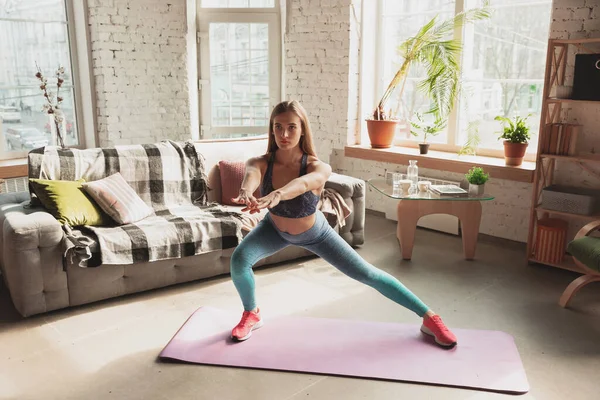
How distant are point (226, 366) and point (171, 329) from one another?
1.75 ft

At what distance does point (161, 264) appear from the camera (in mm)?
3508

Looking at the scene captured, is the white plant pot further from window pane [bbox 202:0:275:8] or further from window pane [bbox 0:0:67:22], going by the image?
window pane [bbox 0:0:67:22]

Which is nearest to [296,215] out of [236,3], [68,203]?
[68,203]

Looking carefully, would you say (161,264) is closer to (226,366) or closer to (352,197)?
(226,366)

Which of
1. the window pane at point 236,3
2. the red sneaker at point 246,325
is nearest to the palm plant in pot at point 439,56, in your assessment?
the window pane at point 236,3

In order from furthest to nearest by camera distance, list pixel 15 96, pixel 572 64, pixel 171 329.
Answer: pixel 15 96 → pixel 572 64 → pixel 171 329

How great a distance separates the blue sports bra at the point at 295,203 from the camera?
263 centimetres

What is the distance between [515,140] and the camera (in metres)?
4.30

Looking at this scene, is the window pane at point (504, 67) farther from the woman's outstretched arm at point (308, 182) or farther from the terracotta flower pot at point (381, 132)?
the woman's outstretched arm at point (308, 182)

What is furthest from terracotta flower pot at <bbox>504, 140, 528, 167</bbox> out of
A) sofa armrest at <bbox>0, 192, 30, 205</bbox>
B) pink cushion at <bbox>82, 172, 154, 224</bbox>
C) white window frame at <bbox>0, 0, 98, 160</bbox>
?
white window frame at <bbox>0, 0, 98, 160</bbox>

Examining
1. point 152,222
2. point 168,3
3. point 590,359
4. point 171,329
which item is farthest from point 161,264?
point 168,3

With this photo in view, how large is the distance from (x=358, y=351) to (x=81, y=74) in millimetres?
4037

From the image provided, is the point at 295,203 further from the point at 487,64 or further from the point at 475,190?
the point at 487,64

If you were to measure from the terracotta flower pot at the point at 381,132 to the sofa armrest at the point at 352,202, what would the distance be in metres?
1.05
